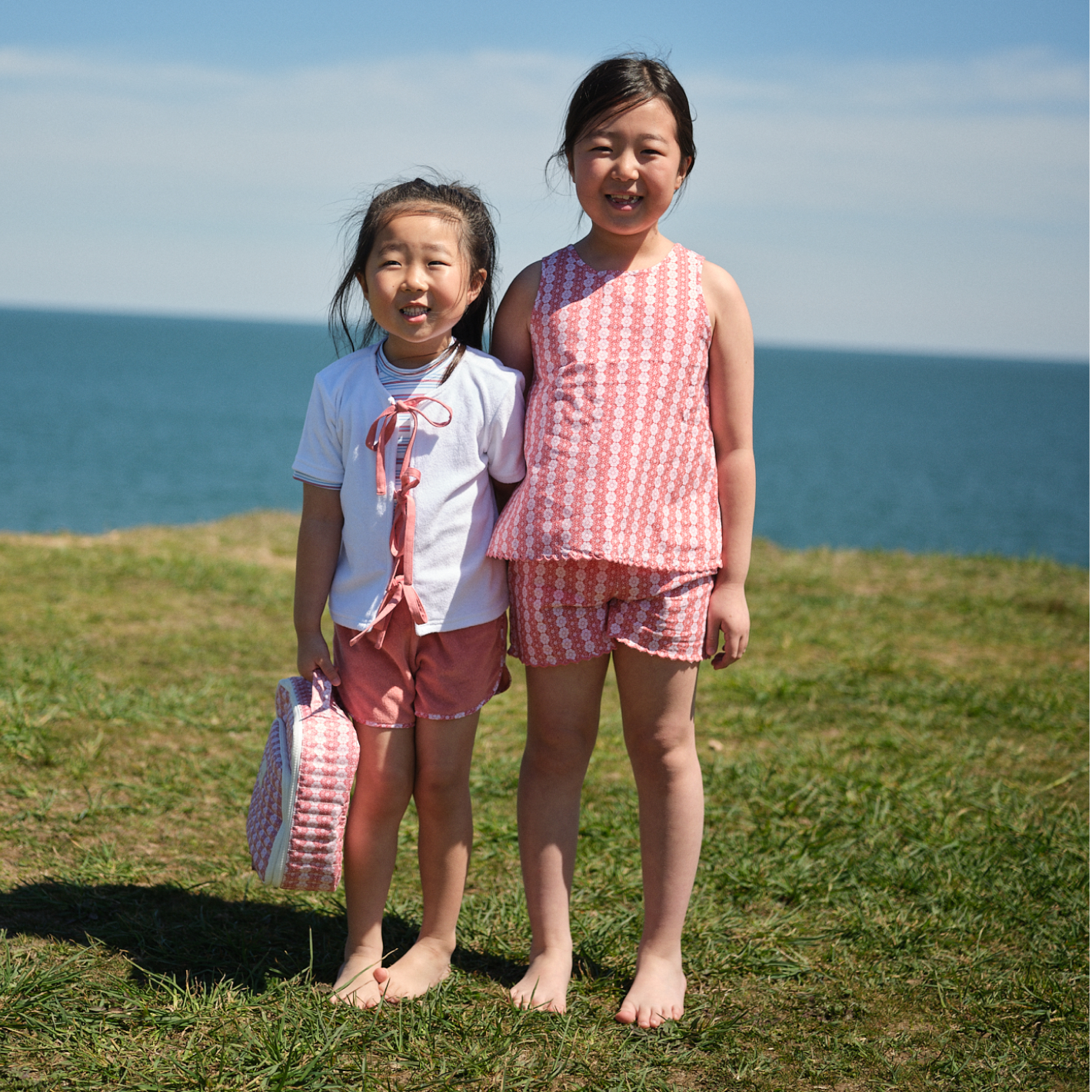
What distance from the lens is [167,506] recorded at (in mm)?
27312

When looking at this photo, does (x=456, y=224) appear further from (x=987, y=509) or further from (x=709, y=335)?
(x=987, y=509)

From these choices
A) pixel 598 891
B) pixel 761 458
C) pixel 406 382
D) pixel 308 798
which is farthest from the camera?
pixel 761 458

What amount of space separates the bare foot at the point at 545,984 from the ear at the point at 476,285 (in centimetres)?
141

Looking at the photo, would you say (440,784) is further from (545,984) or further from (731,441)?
(731,441)

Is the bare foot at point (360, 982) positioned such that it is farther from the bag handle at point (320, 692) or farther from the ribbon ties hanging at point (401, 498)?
the ribbon ties hanging at point (401, 498)

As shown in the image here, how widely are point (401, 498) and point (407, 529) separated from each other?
0.06 meters

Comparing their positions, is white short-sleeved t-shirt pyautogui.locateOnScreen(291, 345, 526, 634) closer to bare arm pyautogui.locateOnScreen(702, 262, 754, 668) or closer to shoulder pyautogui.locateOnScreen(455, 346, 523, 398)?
shoulder pyautogui.locateOnScreen(455, 346, 523, 398)

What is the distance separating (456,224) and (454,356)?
26 centimetres

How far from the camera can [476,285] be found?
2213 millimetres

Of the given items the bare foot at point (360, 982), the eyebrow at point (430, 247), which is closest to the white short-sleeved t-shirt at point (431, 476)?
the eyebrow at point (430, 247)

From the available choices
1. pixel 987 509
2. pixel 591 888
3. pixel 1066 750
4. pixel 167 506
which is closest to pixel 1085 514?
pixel 987 509

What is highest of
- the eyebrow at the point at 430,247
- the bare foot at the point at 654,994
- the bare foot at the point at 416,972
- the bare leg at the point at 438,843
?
the eyebrow at the point at 430,247

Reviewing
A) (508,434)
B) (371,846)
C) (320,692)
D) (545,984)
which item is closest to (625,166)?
(508,434)

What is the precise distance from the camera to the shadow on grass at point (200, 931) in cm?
229
